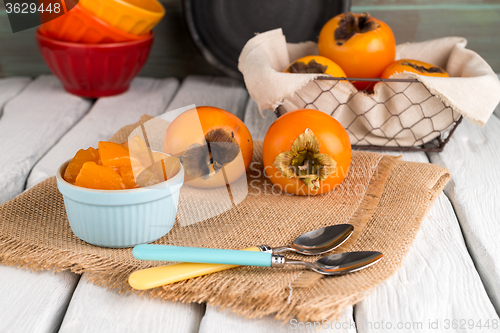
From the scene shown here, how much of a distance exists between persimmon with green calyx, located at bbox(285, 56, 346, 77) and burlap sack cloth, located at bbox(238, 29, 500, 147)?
2cm

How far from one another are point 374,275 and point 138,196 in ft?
0.88

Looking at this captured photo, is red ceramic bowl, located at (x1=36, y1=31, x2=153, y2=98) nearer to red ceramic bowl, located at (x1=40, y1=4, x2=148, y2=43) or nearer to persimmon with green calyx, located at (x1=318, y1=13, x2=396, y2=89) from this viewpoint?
red ceramic bowl, located at (x1=40, y1=4, x2=148, y2=43)

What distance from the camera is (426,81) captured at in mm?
696

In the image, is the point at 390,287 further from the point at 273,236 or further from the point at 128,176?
the point at 128,176

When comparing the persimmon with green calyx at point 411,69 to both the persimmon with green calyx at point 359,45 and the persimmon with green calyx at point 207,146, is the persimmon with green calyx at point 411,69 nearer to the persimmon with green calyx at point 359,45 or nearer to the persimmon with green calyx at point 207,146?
the persimmon with green calyx at point 359,45

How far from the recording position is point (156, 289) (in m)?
0.42

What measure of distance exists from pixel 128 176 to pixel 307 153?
0.84ft

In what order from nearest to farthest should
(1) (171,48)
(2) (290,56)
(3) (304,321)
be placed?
(3) (304,321)
(2) (290,56)
(1) (171,48)

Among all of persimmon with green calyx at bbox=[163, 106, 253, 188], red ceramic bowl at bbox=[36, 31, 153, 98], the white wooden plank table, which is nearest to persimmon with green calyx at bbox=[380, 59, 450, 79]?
the white wooden plank table

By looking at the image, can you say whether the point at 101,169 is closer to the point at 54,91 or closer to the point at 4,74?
the point at 54,91

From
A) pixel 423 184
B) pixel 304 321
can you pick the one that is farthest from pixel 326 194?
pixel 304 321

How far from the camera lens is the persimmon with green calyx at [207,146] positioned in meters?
0.62

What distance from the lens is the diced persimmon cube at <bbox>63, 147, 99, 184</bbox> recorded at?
19.0 inches

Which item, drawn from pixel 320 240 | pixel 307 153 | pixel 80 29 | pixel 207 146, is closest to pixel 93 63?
pixel 80 29
